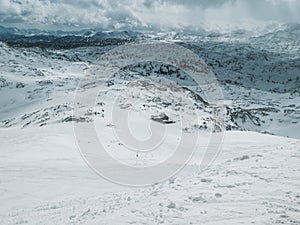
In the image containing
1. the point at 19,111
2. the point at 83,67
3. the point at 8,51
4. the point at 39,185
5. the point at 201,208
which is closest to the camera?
the point at 201,208

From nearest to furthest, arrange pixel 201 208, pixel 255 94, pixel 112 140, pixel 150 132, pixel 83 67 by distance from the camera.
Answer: pixel 201 208
pixel 112 140
pixel 150 132
pixel 83 67
pixel 255 94

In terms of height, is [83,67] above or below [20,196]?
above

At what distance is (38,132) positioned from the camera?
32312 mm

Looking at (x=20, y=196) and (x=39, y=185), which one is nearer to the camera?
(x=20, y=196)

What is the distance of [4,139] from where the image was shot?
3114cm

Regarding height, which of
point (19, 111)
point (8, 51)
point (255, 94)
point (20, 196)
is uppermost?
point (8, 51)

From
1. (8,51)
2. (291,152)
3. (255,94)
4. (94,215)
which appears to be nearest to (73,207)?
(94,215)

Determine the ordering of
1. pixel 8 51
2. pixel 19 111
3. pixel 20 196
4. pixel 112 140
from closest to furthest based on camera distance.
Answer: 1. pixel 20 196
2. pixel 112 140
3. pixel 19 111
4. pixel 8 51

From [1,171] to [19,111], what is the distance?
175 ft

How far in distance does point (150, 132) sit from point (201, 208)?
25.2 m

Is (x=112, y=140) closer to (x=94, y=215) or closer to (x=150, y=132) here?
(x=150, y=132)

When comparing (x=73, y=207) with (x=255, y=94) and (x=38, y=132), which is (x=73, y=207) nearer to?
(x=38, y=132)

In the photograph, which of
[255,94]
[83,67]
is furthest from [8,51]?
[255,94]

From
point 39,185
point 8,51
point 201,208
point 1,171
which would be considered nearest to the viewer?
point 201,208
